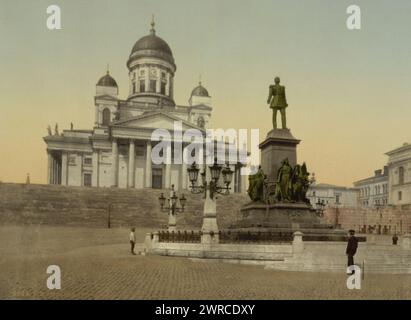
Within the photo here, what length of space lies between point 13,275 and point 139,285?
A: 4.27 m

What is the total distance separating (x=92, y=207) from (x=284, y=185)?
27287 millimetres

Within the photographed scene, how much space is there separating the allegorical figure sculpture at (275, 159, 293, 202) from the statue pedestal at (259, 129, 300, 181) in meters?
0.53

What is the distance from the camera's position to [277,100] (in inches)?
850

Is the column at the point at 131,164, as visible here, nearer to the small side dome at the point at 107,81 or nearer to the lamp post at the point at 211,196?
the small side dome at the point at 107,81

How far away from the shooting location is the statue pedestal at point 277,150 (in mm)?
20656

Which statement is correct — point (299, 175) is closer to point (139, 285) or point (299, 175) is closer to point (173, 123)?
point (139, 285)

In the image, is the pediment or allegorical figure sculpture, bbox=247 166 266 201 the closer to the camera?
allegorical figure sculpture, bbox=247 166 266 201

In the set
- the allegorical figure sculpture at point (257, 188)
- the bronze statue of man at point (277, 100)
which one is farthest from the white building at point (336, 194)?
the allegorical figure sculpture at point (257, 188)

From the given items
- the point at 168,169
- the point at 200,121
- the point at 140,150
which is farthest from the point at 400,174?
the point at 140,150

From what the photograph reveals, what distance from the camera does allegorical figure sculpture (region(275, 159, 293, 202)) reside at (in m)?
19.8

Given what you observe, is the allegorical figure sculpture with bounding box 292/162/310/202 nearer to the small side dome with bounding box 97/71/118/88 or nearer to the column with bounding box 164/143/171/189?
the column with bounding box 164/143/171/189

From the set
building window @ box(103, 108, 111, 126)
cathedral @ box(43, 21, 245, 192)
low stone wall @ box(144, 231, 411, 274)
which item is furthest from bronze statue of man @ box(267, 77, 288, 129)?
building window @ box(103, 108, 111, 126)

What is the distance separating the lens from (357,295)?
10602 millimetres
